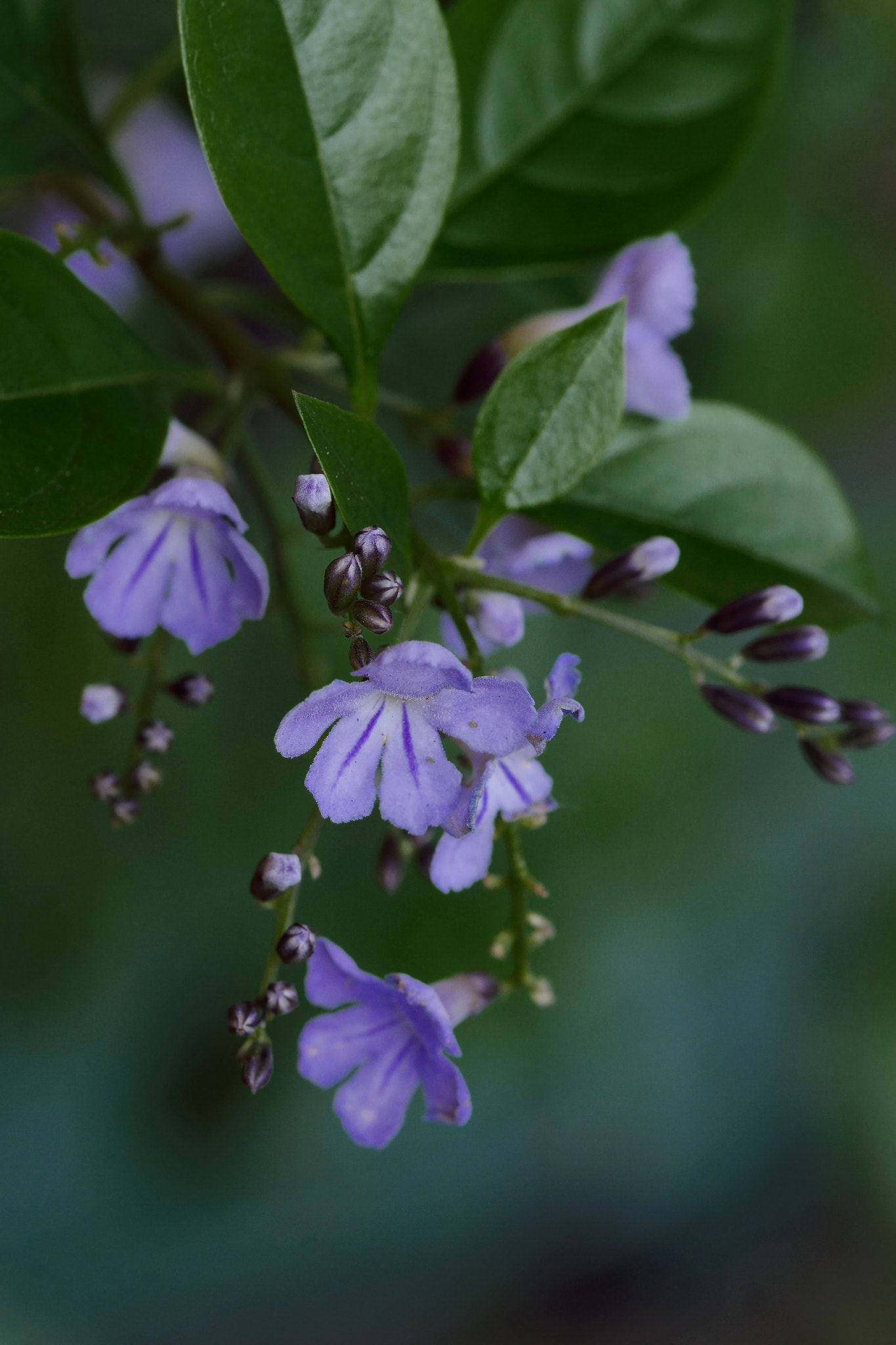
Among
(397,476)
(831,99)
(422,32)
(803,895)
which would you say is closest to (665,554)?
(397,476)

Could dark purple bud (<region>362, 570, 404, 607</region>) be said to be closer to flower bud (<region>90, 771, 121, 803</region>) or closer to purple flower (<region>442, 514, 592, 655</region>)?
purple flower (<region>442, 514, 592, 655</region>)

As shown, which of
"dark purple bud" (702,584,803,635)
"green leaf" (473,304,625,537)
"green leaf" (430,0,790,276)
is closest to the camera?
"green leaf" (473,304,625,537)

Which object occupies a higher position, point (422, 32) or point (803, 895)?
point (422, 32)

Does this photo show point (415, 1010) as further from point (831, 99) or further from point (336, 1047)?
point (831, 99)

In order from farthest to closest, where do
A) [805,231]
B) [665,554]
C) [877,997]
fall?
[877,997], [805,231], [665,554]

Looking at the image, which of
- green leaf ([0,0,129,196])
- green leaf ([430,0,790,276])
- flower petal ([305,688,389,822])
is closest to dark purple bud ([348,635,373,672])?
flower petal ([305,688,389,822])

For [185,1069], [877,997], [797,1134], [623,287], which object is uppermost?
[623,287]
